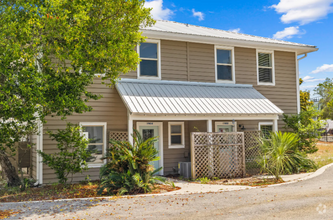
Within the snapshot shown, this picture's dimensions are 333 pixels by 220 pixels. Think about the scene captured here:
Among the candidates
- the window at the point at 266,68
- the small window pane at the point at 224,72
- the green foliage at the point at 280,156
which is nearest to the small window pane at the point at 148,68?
the small window pane at the point at 224,72

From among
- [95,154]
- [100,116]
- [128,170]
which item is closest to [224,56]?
[100,116]

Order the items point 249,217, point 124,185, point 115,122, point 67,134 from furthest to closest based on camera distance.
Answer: point 115,122, point 67,134, point 124,185, point 249,217

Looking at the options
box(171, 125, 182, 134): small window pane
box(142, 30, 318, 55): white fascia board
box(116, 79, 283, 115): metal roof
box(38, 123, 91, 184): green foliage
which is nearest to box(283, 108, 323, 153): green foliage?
box(116, 79, 283, 115): metal roof

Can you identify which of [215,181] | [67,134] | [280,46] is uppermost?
[280,46]

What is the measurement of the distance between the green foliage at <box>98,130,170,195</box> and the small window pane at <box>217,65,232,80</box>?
6509 mm

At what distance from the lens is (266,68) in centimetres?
1475

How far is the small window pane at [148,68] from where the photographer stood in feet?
40.9

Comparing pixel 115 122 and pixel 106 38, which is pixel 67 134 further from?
pixel 106 38

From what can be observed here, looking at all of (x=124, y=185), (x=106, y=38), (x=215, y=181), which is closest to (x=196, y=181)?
(x=215, y=181)

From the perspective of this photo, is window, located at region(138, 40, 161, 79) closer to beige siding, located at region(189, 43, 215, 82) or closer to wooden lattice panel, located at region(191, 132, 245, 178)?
beige siding, located at region(189, 43, 215, 82)

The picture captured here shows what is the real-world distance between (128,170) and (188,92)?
5.02 meters

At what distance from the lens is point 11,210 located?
257 inches

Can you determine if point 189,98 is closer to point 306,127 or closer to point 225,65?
point 225,65

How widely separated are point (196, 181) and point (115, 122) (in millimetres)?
3844
